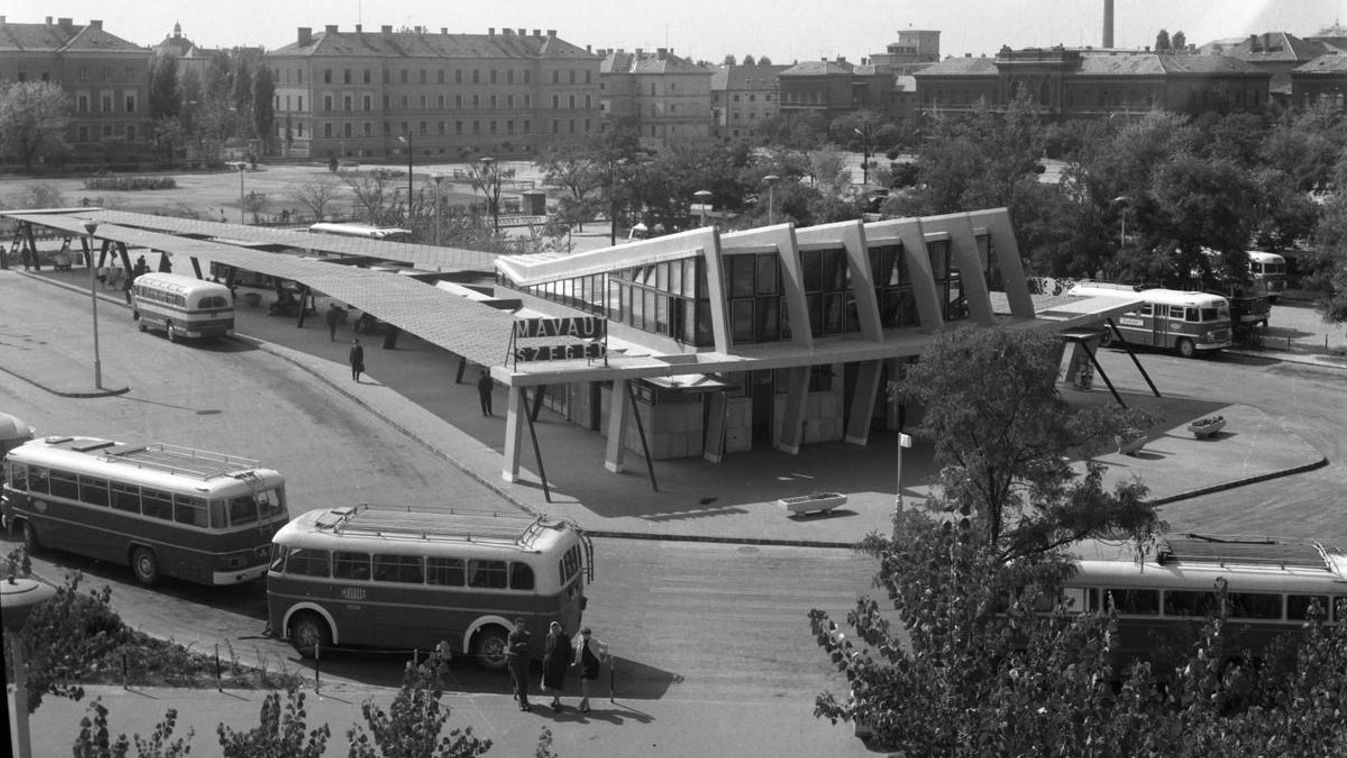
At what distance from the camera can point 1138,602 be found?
2062 cm

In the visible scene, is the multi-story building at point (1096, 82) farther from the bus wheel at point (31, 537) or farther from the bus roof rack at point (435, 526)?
the bus roof rack at point (435, 526)

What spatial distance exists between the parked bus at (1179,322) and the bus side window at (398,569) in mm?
29449

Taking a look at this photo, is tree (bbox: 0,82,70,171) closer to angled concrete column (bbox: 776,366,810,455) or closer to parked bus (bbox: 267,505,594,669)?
angled concrete column (bbox: 776,366,810,455)

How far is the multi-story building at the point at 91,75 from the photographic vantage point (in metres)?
91.7

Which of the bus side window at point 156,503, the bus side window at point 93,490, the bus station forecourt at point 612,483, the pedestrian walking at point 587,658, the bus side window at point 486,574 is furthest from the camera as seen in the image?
the bus side window at point 93,490

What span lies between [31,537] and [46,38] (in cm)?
7417

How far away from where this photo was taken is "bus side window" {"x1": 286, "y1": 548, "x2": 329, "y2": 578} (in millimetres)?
20906

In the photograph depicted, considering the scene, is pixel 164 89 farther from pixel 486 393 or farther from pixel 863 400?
pixel 863 400

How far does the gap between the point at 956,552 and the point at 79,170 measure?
320 feet

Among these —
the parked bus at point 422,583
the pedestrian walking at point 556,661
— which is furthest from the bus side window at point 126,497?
the pedestrian walking at point 556,661

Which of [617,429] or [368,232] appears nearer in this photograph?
[617,429]

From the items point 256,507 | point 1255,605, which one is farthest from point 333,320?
point 1255,605

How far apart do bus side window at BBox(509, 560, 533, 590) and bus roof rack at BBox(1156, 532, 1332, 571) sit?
8133 millimetres

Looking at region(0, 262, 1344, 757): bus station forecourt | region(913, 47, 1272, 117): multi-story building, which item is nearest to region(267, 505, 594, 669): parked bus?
region(0, 262, 1344, 757): bus station forecourt
